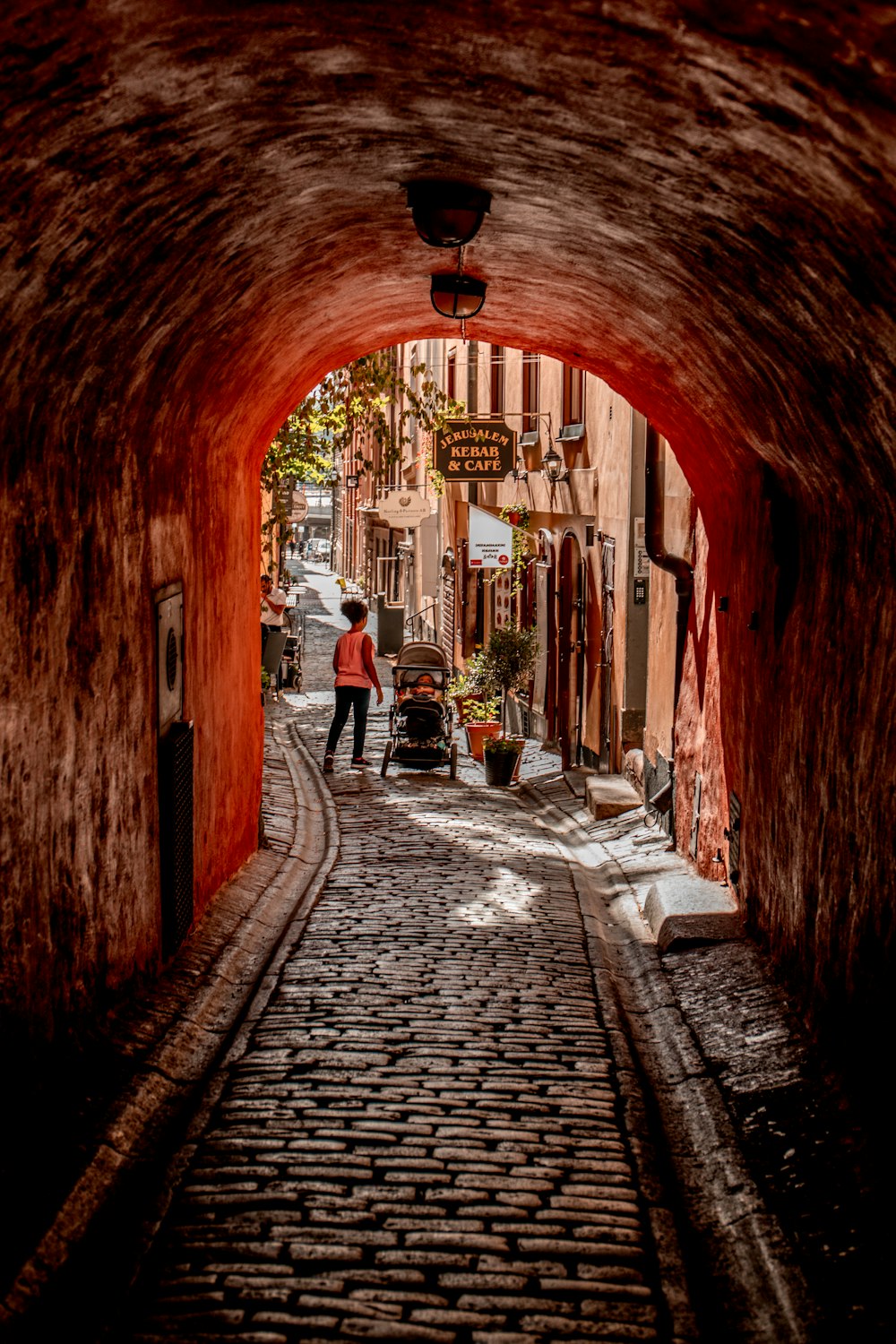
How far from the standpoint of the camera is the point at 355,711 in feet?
49.0

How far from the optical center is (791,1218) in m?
4.50

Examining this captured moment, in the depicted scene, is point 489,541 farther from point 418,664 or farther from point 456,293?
point 456,293

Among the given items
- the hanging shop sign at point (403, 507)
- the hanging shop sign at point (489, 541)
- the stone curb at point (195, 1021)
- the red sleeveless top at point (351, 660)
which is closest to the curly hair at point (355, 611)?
the red sleeveless top at point (351, 660)

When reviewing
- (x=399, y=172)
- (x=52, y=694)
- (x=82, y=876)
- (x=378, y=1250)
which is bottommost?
(x=378, y=1250)

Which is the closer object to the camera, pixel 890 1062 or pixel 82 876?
pixel 890 1062

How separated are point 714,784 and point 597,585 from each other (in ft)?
19.4

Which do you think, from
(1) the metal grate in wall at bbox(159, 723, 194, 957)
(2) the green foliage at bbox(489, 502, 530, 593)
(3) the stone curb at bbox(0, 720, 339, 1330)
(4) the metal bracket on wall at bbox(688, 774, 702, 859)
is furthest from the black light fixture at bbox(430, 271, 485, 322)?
(2) the green foliage at bbox(489, 502, 530, 593)

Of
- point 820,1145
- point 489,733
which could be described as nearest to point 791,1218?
Answer: point 820,1145

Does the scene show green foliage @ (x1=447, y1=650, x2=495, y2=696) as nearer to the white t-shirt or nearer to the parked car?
Answer: the white t-shirt

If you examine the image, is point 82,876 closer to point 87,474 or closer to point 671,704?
point 87,474

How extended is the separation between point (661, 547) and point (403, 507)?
50.6 ft

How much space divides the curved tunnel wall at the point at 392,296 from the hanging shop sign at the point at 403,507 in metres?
17.1

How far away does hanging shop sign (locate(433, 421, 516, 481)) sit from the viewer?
16250 mm

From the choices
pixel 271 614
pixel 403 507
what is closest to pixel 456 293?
pixel 271 614
